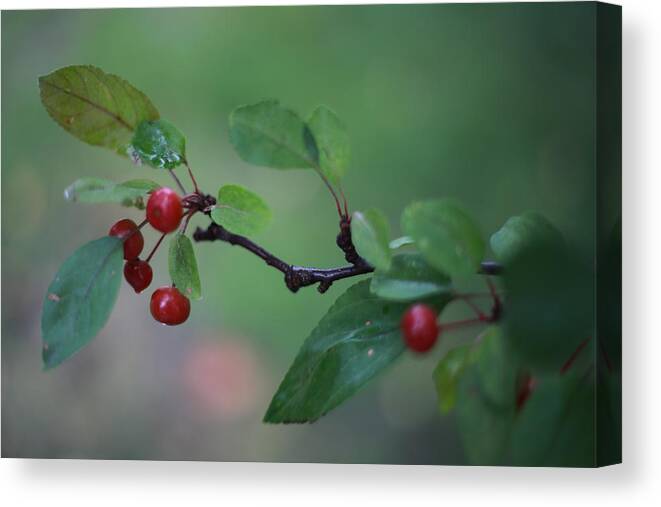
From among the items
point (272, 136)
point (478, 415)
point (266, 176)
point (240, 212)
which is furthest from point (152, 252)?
point (266, 176)

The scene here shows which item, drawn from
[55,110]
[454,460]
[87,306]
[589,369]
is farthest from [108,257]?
[454,460]

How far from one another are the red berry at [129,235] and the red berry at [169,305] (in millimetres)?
95

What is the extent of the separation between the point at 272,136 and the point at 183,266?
0.23 metres

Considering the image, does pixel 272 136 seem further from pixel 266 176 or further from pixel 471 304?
pixel 266 176

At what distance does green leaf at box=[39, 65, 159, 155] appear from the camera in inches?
54.2

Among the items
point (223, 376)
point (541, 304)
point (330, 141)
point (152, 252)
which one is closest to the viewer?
point (541, 304)

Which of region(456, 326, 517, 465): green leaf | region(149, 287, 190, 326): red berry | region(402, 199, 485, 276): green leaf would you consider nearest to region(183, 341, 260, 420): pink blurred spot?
region(149, 287, 190, 326): red berry

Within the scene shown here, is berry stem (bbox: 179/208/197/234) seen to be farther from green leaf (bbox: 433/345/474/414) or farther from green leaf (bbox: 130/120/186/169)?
green leaf (bbox: 433/345/474/414)

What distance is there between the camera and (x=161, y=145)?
1.37m

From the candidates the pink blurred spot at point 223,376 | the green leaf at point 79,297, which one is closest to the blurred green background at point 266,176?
the pink blurred spot at point 223,376

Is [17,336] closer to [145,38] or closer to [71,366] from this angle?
[71,366]

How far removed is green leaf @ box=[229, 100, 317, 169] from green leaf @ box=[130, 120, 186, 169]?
13 cm

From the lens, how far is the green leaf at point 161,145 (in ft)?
4.48

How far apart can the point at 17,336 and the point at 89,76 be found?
74 centimetres
